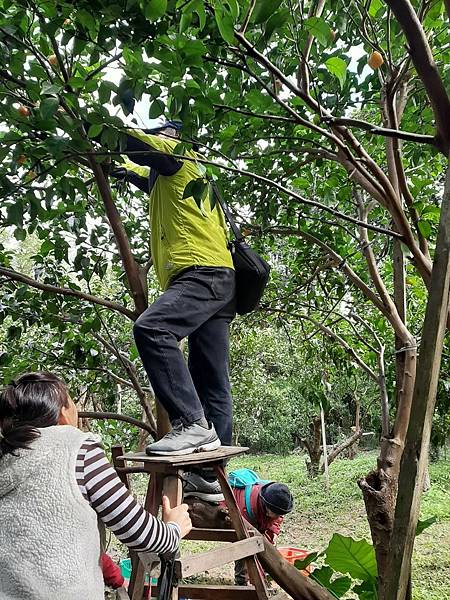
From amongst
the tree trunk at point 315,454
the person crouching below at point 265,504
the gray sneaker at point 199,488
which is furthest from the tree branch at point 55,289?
the tree trunk at point 315,454

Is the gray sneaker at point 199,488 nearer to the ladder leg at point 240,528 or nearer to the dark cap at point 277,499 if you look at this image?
the ladder leg at point 240,528

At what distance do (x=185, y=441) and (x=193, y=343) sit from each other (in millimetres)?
497

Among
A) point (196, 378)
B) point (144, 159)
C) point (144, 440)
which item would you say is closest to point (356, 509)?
point (144, 440)

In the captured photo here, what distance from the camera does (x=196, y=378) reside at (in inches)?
93.8

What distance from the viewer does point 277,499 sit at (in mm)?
3115

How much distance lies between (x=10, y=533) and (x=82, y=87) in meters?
1.18

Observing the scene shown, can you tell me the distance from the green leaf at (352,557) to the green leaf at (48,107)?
1981 mm

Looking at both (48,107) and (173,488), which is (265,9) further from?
(173,488)

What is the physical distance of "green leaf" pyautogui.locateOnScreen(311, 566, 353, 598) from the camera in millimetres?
2678

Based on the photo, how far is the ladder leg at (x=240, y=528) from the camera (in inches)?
84.3

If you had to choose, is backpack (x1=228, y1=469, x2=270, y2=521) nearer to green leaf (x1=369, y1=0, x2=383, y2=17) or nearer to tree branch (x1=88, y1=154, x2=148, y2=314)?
tree branch (x1=88, y1=154, x2=148, y2=314)

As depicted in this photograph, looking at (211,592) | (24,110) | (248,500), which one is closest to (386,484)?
(211,592)

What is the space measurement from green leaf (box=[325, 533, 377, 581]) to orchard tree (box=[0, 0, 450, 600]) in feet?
0.39

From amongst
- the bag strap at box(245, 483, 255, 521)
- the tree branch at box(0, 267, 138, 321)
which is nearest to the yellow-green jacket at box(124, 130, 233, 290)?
the tree branch at box(0, 267, 138, 321)
